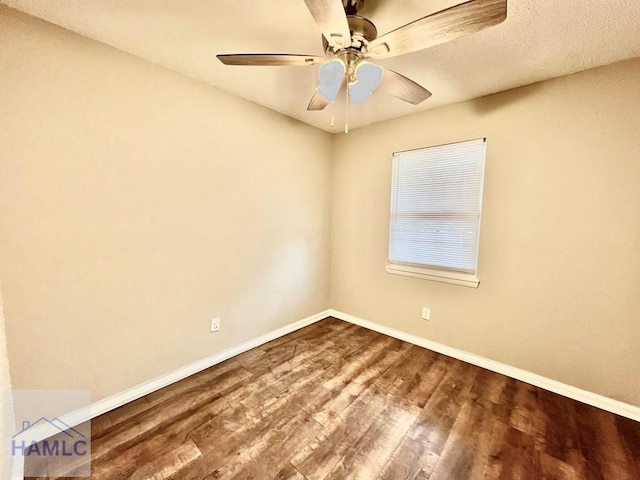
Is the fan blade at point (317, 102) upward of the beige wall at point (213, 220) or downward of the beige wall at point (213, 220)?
upward

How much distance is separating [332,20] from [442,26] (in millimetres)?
442

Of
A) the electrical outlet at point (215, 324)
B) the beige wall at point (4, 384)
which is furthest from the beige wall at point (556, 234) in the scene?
the beige wall at point (4, 384)

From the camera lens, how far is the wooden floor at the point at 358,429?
134cm

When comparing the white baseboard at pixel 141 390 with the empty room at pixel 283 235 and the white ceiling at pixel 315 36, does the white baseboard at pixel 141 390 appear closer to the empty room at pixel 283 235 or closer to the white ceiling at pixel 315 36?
the empty room at pixel 283 235

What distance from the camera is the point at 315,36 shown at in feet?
5.04

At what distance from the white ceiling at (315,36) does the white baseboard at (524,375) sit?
2.29 m

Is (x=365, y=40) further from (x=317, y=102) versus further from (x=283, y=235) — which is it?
(x=283, y=235)

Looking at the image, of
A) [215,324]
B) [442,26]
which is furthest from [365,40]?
[215,324]

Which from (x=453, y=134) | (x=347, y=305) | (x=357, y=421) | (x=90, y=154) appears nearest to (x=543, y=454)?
(x=357, y=421)

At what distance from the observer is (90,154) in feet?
5.22

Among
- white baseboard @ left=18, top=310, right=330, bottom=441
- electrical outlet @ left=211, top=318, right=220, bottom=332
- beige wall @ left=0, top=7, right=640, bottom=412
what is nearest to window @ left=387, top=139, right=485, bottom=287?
beige wall @ left=0, top=7, right=640, bottom=412

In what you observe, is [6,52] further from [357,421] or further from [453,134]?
[453,134]

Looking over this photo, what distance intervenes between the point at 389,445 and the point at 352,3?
2.35m

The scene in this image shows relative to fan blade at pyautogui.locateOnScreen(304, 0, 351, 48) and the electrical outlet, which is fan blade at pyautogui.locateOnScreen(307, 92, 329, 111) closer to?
fan blade at pyautogui.locateOnScreen(304, 0, 351, 48)
